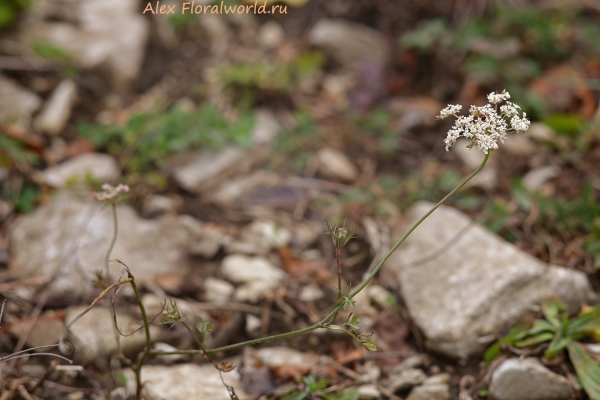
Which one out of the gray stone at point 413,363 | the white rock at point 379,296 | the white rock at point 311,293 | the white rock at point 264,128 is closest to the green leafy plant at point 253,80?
the white rock at point 264,128

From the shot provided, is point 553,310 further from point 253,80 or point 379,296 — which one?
point 253,80

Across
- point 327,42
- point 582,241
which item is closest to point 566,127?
point 582,241

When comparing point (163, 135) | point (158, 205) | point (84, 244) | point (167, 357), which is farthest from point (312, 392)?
point (163, 135)

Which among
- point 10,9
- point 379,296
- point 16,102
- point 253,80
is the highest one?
point 10,9

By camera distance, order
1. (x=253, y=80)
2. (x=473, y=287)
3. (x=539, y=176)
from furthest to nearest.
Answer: (x=253, y=80)
(x=539, y=176)
(x=473, y=287)

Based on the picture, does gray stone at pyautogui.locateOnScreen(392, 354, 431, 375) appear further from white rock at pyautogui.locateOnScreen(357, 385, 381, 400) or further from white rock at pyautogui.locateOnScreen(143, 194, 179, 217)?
white rock at pyautogui.locateOnScreen(143, 194, 179, 217)

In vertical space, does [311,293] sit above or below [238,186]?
below
